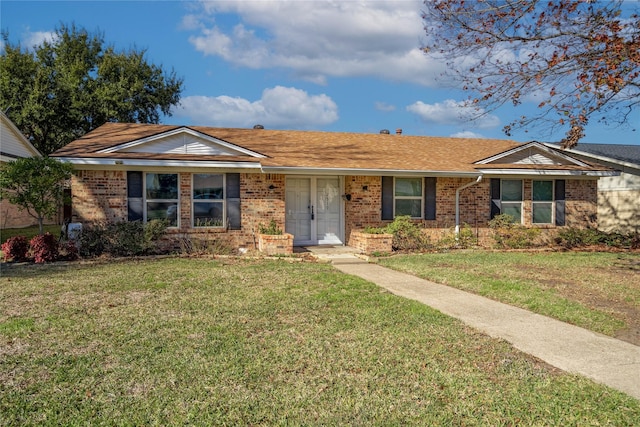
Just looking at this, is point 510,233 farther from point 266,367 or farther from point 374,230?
point 266,367

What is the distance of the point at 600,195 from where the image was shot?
20.0m

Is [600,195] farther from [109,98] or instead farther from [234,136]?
[109,98]

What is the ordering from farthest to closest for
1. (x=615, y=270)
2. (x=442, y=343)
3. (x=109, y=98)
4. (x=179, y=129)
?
(x=109, y=98)
(x=179, y=129)
(x=615, y=270)
(x=442, y=343)

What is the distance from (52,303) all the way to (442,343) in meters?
5.34

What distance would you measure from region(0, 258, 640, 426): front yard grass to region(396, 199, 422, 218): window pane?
24.4 feet

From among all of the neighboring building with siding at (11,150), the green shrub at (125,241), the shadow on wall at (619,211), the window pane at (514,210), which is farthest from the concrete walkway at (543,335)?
the neighboring building with siding at (11,150)

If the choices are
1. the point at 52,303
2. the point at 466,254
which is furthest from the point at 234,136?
the point at 52,303

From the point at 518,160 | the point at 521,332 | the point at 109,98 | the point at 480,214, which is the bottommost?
the point at 521,332

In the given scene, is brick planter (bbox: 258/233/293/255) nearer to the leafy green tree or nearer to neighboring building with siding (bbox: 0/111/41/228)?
the leafy green tree

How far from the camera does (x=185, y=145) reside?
42.0 feet

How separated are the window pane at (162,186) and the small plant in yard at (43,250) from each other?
2677 millimetres

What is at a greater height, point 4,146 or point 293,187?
point 4,146

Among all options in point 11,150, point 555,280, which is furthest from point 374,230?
point 11,150

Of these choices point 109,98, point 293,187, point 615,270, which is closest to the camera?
point 615,270
